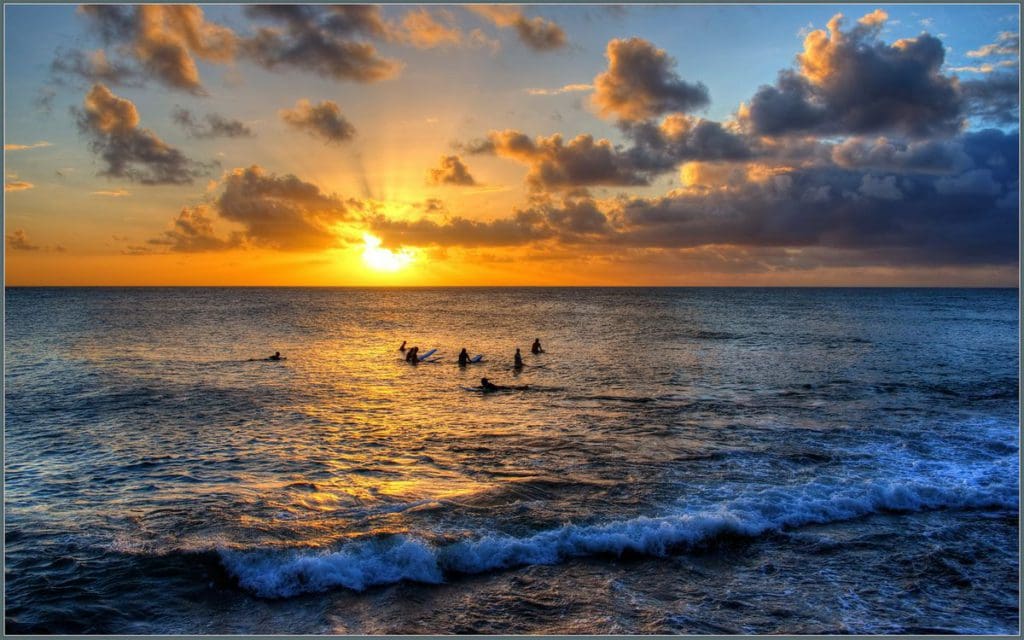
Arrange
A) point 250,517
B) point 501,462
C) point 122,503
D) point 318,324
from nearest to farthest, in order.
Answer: point 250,517 → point 122,503 → point 501,462 → point 318,324

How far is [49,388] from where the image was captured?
34.0m

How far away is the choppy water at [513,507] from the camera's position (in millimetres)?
11195

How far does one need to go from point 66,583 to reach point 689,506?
14704 millimetres

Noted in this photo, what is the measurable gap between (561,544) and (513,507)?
2513 millimetres

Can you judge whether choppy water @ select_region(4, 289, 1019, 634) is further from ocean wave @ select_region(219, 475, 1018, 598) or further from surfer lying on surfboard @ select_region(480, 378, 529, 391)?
surfer lying on surfboard @ select_region(480, 378, 529, 391)

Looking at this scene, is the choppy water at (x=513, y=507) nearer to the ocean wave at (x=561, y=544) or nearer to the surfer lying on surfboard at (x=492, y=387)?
the ocean wave at (x=561, y=544)

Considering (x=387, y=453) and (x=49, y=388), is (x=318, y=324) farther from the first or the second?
(x=387, y=453)

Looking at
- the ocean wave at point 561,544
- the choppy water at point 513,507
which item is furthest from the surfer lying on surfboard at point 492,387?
the ocean wave at point 561,544

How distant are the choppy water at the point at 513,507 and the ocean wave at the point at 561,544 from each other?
0.06 m

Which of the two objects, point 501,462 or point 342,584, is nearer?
point 342,584

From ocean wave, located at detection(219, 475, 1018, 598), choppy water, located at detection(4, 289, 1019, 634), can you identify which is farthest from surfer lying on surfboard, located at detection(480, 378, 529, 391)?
ocean wave, located at detection(219, 475, 1018, 598)

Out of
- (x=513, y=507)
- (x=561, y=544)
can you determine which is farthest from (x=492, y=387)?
(x=561, y=544)

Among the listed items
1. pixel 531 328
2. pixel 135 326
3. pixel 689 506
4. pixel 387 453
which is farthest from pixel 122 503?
pixel 135 326

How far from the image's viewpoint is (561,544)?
A: 1347cm
